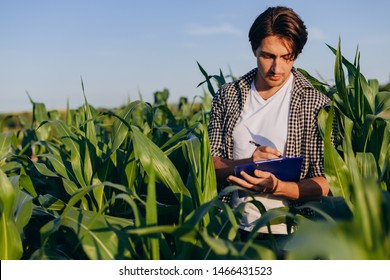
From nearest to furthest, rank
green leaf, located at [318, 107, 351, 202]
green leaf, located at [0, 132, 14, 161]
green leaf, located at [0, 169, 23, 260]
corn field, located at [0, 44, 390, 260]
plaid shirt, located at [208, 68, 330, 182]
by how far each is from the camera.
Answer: corn field, located at [0, 44, 390, 260]
green leaf, located at [0, 169, 23, 260]
green leaf, located at [318, 107, 351, 202]
plaid shirt, located at [208, 68, 330, 182]
green leaf, located at [0, 132, 14, 161]

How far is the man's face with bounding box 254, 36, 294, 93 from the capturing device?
1.99 meters

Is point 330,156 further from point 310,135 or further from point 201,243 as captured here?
point 201,243

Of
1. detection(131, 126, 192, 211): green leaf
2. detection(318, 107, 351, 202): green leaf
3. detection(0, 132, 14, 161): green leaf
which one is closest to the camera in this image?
detection(318, 107, 351, 202): green leaf

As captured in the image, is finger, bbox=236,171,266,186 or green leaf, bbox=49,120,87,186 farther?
green leaf, bbox=49,120,87,186

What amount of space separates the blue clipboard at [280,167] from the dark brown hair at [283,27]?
0.40 meters

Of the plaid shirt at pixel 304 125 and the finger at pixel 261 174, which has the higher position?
the plaid shirt at pixel 304 125

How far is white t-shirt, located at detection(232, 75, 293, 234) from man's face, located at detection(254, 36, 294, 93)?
0.08 metres

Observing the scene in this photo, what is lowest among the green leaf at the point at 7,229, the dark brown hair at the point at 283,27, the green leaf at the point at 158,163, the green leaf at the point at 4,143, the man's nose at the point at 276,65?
the green leaf at the point at 7,229

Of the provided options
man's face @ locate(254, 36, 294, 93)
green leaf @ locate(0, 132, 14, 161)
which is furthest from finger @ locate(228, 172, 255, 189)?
Answer: green leaf @ locate(0, 132, 14, 161)

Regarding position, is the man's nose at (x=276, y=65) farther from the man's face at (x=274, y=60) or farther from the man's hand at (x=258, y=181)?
the man's hand at (x=258, y=181)

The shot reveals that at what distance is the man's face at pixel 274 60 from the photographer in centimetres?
199

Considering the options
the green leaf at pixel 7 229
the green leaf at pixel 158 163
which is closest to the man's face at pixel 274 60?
the green leaf at pixel 158 163

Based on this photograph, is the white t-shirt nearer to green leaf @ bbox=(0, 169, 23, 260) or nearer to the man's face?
the man's face

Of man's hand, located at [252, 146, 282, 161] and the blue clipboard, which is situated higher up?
man's hand, located at [252, 146, 282, 161]
